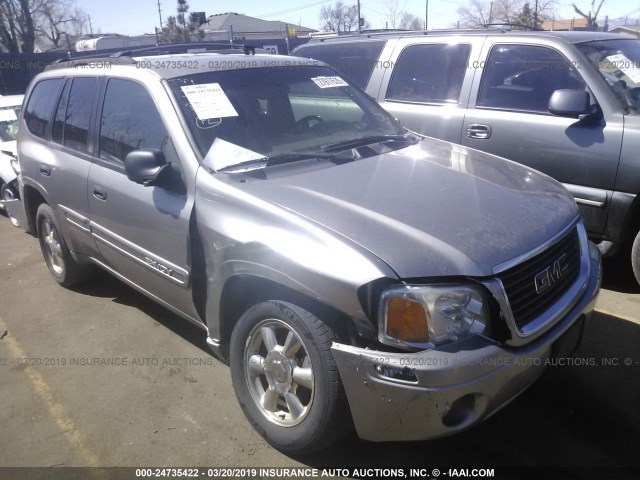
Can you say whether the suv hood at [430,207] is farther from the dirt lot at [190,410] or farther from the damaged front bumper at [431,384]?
the dirt lot at [190,410]

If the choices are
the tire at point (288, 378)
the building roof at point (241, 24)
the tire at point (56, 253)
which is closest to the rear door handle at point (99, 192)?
the tire at point (56, 253)

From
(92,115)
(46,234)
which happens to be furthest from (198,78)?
(46,234)

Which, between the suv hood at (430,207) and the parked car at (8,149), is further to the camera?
the parked car at (8,149)

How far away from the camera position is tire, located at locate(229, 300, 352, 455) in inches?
92.6

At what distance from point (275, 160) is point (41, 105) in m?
2.67

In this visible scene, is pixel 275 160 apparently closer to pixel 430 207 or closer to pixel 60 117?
pixel 430 207

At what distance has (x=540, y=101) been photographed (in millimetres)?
4605

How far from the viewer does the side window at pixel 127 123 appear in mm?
3229

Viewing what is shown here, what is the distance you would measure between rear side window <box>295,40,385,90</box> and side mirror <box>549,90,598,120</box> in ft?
6.61

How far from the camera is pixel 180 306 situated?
10.6ft

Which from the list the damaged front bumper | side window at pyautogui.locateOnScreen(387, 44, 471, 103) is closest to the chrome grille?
the damaged front bumper

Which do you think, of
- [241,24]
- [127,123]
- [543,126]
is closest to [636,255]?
[543,126]

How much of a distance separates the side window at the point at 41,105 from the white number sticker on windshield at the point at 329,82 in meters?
2.03

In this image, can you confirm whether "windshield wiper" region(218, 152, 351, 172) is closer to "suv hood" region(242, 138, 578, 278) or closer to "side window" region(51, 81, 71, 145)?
"suv hood" region(242, 138, 578, 278)
